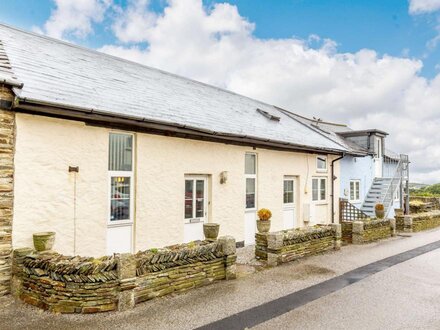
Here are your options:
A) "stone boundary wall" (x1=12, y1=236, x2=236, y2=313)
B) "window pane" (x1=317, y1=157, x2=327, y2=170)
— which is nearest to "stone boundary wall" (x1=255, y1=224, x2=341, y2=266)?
"stone boundary wall" (x1=12, y1=236, x2=236, y2=313)

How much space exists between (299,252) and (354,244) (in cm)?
388

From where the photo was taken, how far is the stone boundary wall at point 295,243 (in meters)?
8.45

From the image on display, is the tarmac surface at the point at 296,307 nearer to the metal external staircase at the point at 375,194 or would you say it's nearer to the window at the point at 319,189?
the window at the point at 319,189

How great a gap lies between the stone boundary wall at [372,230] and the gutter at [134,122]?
4.24 meters

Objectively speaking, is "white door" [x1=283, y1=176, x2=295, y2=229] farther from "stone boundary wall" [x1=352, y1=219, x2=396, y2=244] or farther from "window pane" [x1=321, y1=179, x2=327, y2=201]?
"stone boundary wall" [x1=352, y1=219, x2=396, y2=244]

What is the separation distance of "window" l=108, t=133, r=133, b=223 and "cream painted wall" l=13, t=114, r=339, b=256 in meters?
0.20

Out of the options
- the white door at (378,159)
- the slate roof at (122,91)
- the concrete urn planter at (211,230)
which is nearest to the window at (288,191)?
the slate roof at (122,91)

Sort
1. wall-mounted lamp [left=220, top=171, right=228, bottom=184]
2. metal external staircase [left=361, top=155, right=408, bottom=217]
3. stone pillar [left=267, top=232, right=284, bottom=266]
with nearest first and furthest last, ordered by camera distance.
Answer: stone pillar [left=267, top=232, right=284, bottom=266]
wall-mounted lamp [left=220, top=171, right=228, bottom=184]
metal external staircase [left=361, top=155, right=408, bottom=217]

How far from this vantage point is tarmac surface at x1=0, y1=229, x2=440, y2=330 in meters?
4.85

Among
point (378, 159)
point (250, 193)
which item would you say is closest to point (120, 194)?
point (250, 193)

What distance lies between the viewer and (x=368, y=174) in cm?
1877

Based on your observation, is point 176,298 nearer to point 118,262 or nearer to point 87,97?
point 118,262

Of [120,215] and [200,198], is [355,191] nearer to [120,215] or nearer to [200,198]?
[200,198]

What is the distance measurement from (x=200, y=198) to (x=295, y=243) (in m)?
3.22
